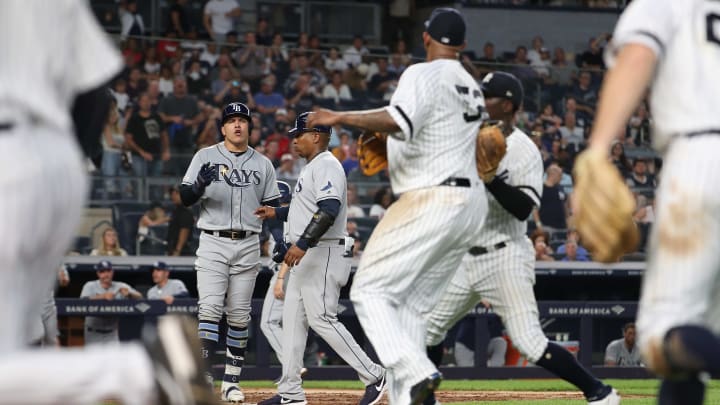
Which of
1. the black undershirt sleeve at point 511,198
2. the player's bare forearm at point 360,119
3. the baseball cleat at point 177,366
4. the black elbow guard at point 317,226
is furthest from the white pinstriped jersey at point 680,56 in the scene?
the black elbow guard at point 317,226

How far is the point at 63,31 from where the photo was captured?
3.12 m

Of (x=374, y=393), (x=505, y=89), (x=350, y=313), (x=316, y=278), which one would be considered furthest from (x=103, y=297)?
Answer: (x=505, y=89)

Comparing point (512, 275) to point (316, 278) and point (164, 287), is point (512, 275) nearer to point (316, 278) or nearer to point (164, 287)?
point (316, 278)

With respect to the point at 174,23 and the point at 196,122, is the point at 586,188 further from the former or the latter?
the point at 174,23

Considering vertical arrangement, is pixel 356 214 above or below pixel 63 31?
below

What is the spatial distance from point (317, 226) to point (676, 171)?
5958mm

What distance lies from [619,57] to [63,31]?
5.04ft

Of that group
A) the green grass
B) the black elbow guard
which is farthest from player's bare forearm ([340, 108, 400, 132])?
the green grass

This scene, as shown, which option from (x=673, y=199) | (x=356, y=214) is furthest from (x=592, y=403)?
(x=356, y=214)

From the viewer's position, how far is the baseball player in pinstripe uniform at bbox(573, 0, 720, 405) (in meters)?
3.42

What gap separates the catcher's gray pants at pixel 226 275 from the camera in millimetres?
10141

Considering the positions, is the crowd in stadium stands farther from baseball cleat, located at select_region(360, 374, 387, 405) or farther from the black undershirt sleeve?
the black undershirt sleeve

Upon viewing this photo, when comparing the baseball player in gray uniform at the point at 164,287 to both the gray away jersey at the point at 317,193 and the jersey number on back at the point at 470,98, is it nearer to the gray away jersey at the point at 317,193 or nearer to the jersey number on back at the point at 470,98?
the gray away jersey at the point at 317,193

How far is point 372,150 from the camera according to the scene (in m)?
6.76
